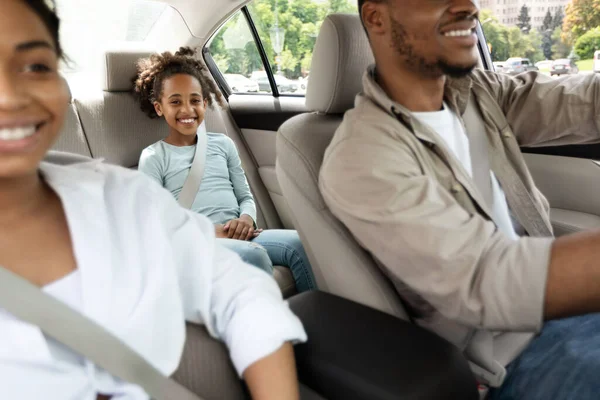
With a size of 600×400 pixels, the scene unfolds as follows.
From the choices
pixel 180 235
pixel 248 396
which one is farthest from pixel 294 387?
pixel 180 235

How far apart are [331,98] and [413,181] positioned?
45cm

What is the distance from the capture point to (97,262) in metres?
0.75

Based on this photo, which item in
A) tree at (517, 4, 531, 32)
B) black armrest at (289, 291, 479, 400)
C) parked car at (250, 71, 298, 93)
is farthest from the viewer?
parked car at (250, 71, 298, 93)

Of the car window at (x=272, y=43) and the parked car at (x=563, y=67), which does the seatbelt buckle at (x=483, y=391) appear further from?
the car window at (x=272, y=43)

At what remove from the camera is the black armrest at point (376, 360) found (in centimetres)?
84

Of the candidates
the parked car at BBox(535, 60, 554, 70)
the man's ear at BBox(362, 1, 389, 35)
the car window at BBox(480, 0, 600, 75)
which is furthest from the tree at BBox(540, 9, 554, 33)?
the man's ear at BBox(362, 1, 389, 35)

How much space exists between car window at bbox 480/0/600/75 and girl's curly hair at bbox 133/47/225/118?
1.24 metres

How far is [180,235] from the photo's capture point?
86cm

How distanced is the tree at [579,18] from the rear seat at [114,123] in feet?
5.49

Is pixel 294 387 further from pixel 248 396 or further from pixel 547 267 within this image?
pixel 547 267

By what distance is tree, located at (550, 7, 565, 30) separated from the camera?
1.67 m

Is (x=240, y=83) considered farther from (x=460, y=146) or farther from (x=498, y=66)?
(x=460, y=146)

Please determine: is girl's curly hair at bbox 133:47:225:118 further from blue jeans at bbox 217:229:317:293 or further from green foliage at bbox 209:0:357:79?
blue jeans at bbox 217:229:317:293

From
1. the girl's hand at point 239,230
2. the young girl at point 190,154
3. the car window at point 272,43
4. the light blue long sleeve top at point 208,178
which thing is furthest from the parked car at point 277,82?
the girl's hand at point 239,230
